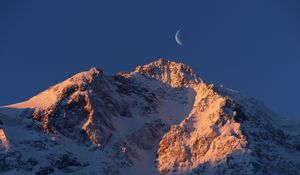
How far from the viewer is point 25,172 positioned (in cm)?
19538

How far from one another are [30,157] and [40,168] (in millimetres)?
3358

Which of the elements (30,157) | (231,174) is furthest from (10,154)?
(231,174)

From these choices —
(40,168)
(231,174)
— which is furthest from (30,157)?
(231,174)

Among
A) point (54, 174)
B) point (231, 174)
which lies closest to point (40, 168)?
point (54, 174)

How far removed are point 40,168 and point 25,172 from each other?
389 centimetres

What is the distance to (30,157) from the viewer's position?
200 meters

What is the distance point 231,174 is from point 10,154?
4328 centimetres

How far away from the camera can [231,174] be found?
19988cm

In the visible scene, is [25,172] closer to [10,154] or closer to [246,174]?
[10,154]

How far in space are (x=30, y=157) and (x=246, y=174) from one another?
42.4 meters

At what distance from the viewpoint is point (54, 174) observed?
652ft

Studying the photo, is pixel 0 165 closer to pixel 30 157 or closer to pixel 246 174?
pixel 30 157

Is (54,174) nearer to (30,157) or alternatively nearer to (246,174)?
(30,157)

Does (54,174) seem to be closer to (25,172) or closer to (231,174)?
(25,172)
